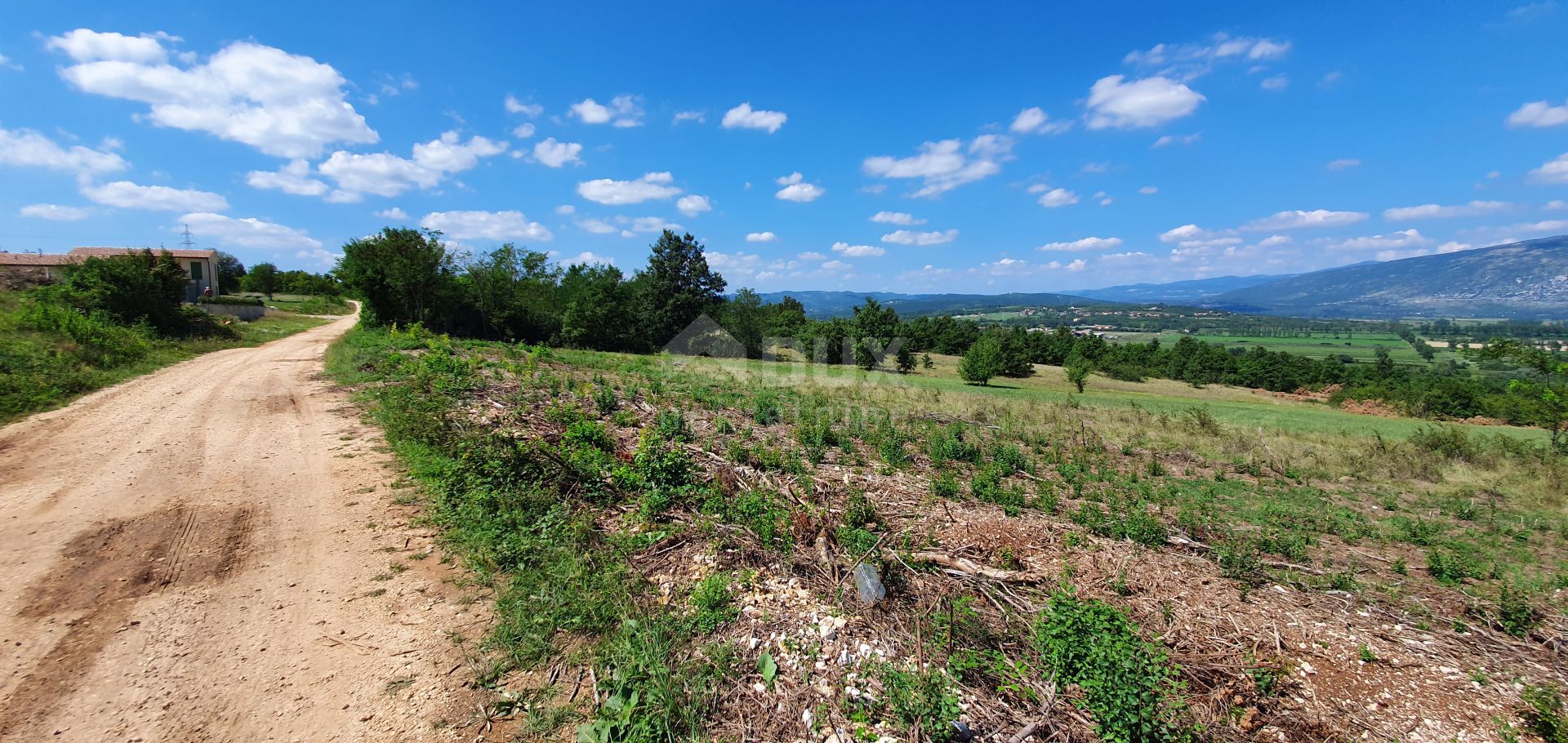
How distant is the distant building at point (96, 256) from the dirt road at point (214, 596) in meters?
32.1

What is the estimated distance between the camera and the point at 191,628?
406cm

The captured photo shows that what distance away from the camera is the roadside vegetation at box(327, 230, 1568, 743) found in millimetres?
3643

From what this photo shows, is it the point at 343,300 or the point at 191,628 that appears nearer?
the point at 191,628

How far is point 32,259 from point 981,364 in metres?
72.5

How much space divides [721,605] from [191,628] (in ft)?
13.3

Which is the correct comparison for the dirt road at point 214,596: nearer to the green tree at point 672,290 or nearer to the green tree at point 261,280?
the green tree at point 672,290

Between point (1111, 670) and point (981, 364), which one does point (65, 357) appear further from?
point (981, 364)

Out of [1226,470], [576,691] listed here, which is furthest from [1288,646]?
[1226,470]

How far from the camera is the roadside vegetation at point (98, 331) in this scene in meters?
10.3

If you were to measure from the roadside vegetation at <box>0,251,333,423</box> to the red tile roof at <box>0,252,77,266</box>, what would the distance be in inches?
1160

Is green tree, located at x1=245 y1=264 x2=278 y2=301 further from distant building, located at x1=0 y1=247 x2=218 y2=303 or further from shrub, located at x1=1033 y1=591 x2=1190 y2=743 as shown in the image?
shrub, located at x1=1033 y1=591 x2=1190 y2=743

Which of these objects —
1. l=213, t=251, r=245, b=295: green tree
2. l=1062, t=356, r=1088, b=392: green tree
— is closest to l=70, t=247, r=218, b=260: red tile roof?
l=213, t=251, r=245, b=295: green tree

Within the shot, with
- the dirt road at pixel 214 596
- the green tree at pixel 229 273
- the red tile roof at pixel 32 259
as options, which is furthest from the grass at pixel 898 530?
the green tree at pixel 229 273

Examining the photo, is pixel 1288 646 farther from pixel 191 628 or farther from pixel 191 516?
pixel 191 516
